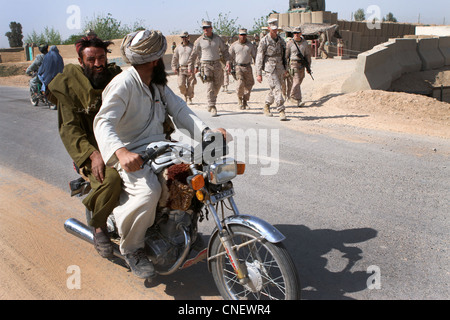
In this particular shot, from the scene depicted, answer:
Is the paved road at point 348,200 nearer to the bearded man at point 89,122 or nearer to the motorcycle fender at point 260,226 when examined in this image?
Result: the motorcycle fender at point 260,226

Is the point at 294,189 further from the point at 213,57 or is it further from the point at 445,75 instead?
the point at 445,75

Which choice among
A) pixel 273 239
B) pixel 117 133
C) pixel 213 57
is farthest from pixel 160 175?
pixel 213 57

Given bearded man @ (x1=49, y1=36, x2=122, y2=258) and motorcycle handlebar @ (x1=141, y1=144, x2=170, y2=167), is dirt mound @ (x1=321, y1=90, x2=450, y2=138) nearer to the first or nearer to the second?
bearded man @ (x1=49, y1=36, x2=122, y2=258)

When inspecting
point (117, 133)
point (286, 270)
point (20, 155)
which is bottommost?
point (20, 155)

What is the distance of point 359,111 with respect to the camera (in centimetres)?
1142

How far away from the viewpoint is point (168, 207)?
3.26 meters

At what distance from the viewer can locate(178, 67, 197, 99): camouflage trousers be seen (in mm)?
14508

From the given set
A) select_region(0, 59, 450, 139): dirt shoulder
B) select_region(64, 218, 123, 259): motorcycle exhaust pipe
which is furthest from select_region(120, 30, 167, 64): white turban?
select_region(0, 59, 450, 139): dirt shoulder

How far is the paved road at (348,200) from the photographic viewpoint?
3.59 metres

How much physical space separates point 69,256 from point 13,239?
2.58ft

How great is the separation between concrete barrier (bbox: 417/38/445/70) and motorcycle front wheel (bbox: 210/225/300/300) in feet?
53.9

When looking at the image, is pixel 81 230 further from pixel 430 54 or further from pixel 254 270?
pixel 430 54

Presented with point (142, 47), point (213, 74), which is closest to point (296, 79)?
point (213, 74)

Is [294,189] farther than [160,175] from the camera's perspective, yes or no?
Yes
